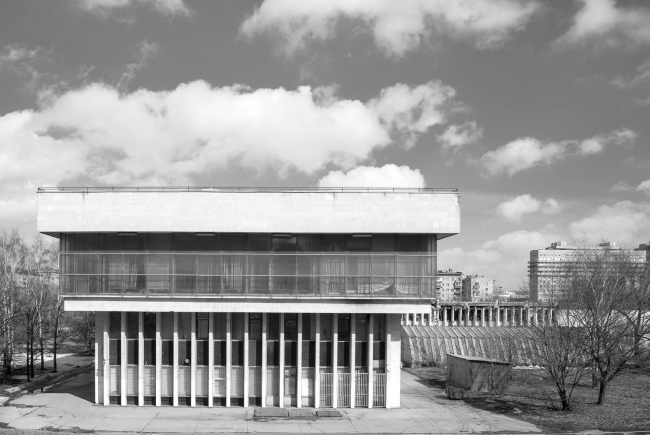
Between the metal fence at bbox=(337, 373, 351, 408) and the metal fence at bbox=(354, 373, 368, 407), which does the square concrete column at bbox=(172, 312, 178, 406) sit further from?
the metal fence at bbox=(354, 373, 368, 407)

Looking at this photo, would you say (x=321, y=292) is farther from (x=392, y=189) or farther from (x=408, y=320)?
(x=408, y=320)

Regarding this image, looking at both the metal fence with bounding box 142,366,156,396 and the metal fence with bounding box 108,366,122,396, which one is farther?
the metal fence with bounding box 108,366,122,396

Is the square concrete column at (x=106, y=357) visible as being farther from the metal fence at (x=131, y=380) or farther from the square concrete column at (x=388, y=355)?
the square concrete column at (x=388, y=355)

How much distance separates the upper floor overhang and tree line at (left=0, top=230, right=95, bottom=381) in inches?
416

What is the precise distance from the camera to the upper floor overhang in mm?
27094

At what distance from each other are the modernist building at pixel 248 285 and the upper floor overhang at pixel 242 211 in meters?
0.05

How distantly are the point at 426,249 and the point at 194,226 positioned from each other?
1227 centimetres

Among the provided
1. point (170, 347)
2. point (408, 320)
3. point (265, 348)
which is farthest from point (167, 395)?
point (408, 320)

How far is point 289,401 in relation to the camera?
27781 millimetres

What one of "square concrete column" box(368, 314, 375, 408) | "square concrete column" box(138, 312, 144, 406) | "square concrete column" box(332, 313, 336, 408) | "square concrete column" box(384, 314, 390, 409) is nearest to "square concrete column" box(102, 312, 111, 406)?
"square concrete column" box(138, 312, 144, 406)

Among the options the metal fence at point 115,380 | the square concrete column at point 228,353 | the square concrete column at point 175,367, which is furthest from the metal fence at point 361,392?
the metal fence at point 115,380

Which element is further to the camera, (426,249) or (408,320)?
(408,320)

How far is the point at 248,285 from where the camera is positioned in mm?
27188

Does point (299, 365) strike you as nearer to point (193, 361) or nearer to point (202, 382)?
point (202, 382)
